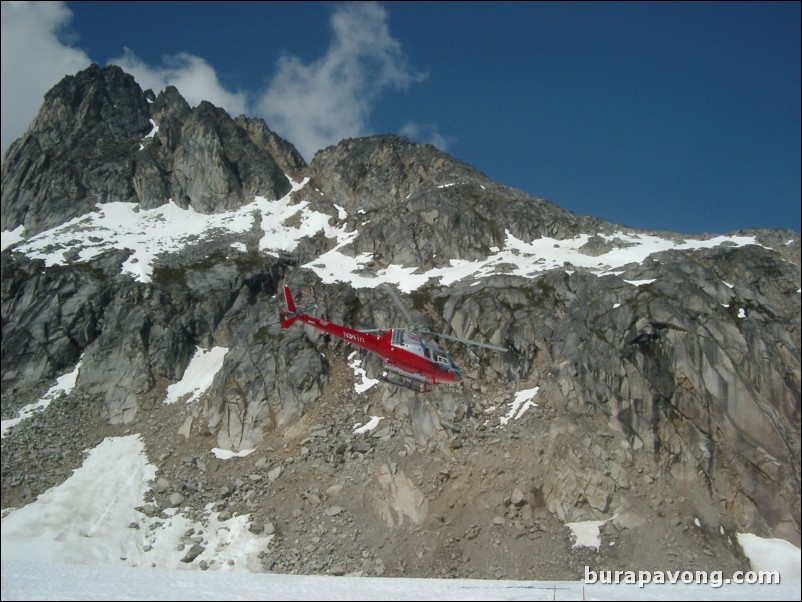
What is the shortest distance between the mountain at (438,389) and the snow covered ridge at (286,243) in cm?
64

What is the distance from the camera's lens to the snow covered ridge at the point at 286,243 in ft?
233

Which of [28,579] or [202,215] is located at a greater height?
[202,215]

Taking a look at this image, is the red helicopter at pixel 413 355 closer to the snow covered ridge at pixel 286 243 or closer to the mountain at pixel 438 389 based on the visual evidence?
the mountain at pixel 438 389

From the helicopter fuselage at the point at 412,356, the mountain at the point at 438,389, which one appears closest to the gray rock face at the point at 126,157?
the mountain at the point at 438,389

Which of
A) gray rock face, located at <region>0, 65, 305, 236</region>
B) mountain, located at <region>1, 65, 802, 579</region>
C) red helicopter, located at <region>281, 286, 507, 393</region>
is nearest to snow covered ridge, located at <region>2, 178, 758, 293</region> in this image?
mountain, located at <region>1, 65, 802, 579</region>

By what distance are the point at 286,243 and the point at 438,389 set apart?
48401 millimetres

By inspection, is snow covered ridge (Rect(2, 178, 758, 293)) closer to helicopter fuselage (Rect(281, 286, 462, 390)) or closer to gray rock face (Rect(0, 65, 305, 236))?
gray rock face (Rect(0, 65, 305, 236))

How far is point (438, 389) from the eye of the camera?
165 ft

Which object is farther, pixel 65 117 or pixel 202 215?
pixel 65 117

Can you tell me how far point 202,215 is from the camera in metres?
98.3

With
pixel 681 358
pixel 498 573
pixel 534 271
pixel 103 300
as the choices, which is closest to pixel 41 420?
pixel 103 300

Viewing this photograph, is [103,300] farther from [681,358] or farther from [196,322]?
[681,358]

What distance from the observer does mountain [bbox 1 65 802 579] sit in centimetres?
4000

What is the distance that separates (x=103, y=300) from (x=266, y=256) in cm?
2292
